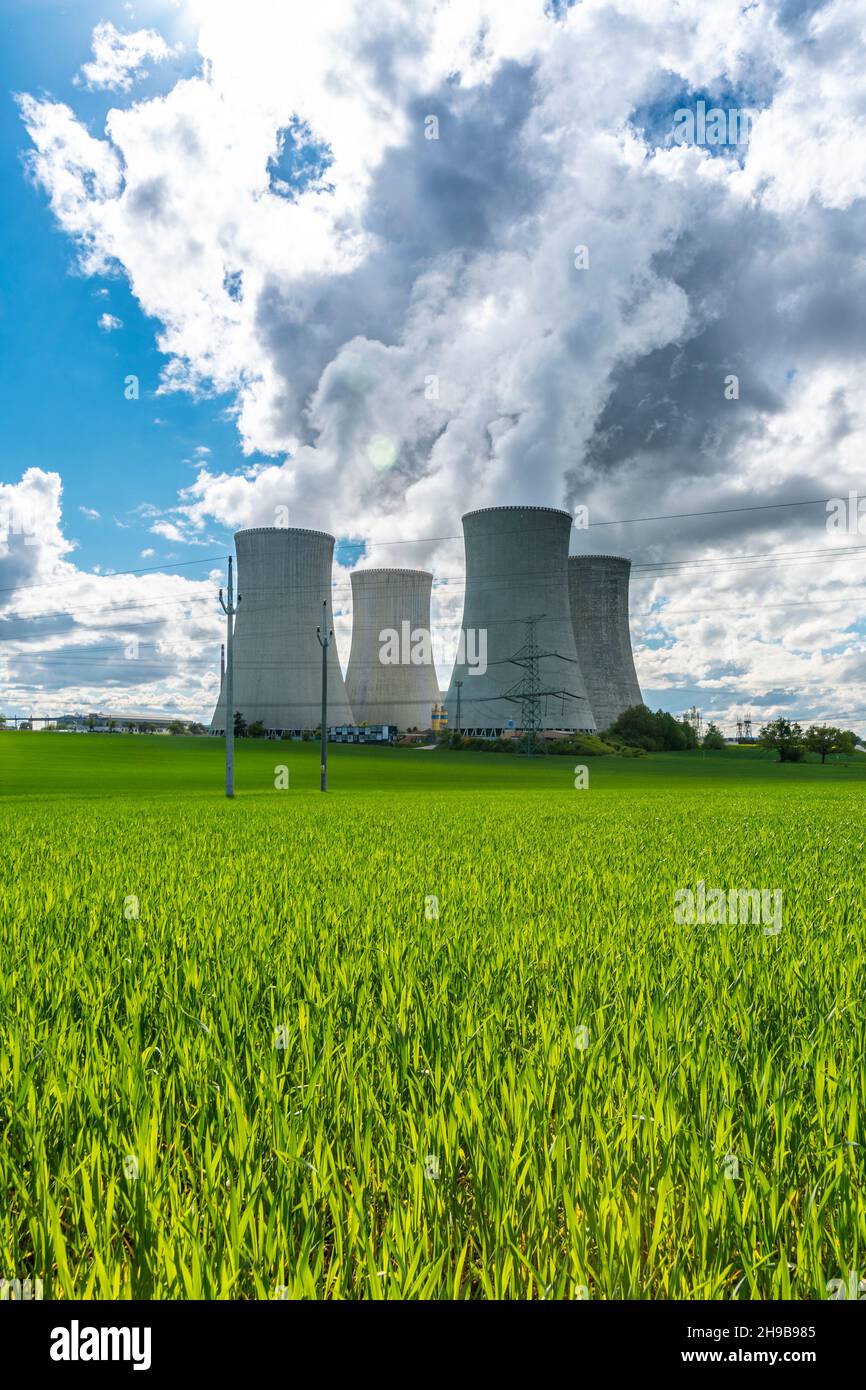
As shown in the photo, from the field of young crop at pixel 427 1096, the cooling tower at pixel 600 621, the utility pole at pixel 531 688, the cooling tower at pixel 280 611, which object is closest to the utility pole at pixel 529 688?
the utility pole at pixel 531 688

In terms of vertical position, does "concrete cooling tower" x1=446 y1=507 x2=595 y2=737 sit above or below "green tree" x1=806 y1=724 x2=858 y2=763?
above

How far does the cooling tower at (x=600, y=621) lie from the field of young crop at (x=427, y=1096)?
177 ft

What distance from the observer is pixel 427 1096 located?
2242mm

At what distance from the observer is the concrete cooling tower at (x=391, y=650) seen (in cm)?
5512

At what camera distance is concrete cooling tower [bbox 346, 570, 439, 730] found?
181ft

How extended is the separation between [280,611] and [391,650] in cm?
1243

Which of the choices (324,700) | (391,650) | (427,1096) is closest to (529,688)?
(391,650)

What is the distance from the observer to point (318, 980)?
3.35 meters

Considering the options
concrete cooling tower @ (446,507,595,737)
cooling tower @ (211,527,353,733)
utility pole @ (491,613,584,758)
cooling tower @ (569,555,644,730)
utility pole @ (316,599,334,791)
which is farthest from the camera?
cooling tower @ (569,555,644,730)

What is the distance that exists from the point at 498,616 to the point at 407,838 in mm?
35267

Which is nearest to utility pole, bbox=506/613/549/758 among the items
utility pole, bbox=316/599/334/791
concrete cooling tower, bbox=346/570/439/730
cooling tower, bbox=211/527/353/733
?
concrete cooling tower, bbox=346/570/439/730

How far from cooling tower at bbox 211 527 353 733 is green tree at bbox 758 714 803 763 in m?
44.8

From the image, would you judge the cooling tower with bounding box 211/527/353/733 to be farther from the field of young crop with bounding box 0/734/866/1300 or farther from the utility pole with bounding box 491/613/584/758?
the field of young crop with bounding box 0/734/866/1300

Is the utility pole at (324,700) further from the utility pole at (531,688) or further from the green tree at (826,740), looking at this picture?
the green tree at (826,740)
